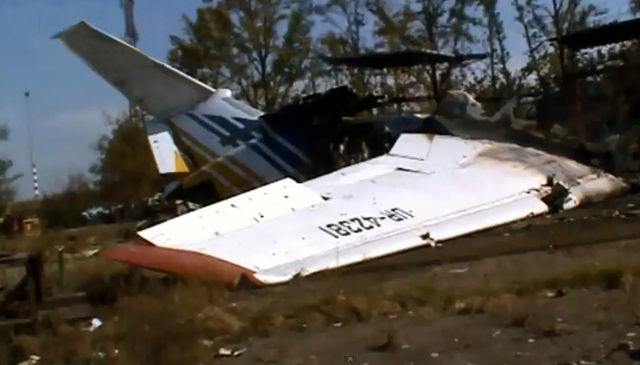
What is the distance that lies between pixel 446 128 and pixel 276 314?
5902mm

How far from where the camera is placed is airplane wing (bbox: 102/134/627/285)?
22.1 feet

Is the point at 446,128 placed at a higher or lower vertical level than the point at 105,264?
higher

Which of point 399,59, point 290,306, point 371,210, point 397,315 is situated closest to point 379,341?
point 397,315

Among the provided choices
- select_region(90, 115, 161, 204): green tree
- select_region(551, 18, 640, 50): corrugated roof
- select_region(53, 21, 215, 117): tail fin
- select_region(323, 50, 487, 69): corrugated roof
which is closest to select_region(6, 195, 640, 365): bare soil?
select_region(551, 18, 640, 50): corrugated roof

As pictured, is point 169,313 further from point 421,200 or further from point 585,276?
point 421,200

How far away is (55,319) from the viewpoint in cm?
592

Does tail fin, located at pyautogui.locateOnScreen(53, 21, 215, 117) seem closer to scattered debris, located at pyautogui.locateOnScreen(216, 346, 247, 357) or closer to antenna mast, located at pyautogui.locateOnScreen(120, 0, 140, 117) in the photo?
scattered debris, located at pyautogui.locateOnScreen(216, 346, 247, 357)

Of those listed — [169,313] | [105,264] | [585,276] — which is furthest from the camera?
[105,264]

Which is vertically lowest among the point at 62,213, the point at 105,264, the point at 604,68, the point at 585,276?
the point at 62,213

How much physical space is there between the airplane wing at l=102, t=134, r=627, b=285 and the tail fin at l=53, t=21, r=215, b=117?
24.1 feet

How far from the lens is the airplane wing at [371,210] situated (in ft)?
22.1

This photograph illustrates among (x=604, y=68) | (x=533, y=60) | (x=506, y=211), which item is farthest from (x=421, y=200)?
(x=533, y=60)

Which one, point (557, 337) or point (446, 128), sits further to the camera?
point (446, 128)

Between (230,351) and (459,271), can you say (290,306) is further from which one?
(459,271)
